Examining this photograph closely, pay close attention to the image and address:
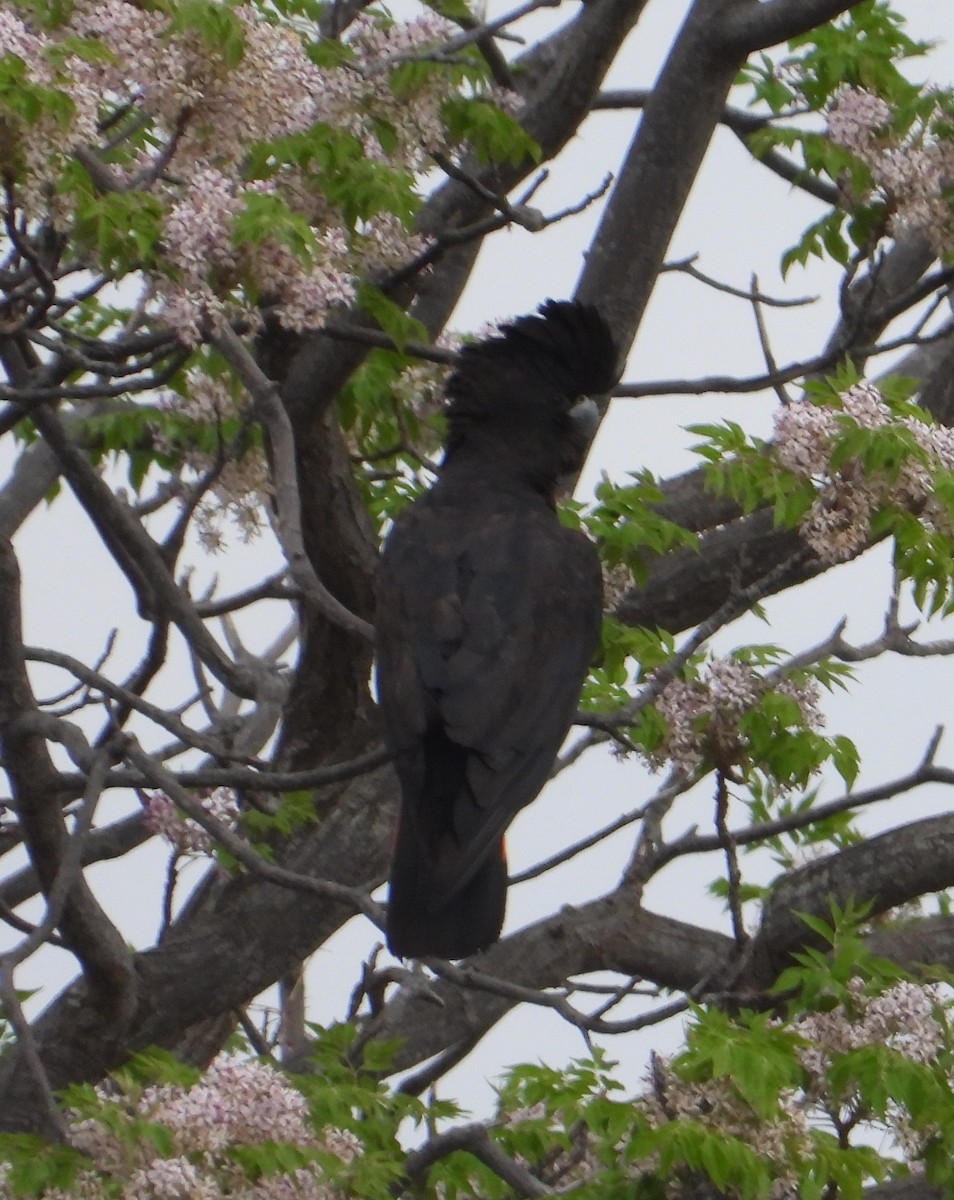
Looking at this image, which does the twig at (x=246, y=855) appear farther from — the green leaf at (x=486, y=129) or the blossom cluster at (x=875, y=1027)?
the green leaf at (x=486, y=129)

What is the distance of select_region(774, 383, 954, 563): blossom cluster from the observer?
12.0 feet

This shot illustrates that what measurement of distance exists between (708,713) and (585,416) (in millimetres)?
1405

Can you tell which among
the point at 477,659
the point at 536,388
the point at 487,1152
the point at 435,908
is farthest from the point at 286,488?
the point at 487,1152

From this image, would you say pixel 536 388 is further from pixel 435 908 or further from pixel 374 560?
pixel 435 908

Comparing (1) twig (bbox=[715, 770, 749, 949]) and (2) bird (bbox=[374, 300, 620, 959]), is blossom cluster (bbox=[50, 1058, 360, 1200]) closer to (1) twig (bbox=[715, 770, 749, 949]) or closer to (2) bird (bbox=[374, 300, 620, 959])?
(2) bird (bbox=[374, 300, 620, 959])

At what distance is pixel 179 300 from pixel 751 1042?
6.07 feet

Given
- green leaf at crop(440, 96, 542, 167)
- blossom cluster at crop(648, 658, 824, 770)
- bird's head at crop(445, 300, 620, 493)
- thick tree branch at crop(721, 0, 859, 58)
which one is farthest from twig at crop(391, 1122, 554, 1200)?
thick tree branch at crop(721, 0, 859, 58)

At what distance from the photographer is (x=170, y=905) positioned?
4.76m

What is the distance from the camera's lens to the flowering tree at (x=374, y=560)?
3461mm

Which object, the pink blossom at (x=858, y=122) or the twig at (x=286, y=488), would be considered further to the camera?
the pink blossom at (x=858, y=122)

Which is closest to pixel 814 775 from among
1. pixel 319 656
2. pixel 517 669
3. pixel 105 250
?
pixel 517 669

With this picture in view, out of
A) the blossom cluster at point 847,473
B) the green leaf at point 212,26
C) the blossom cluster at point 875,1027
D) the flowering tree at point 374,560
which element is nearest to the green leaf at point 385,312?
the flowering tree at point 374,560

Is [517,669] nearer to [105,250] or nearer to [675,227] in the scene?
[105,250]

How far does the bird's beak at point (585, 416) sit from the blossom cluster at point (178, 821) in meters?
1.47
